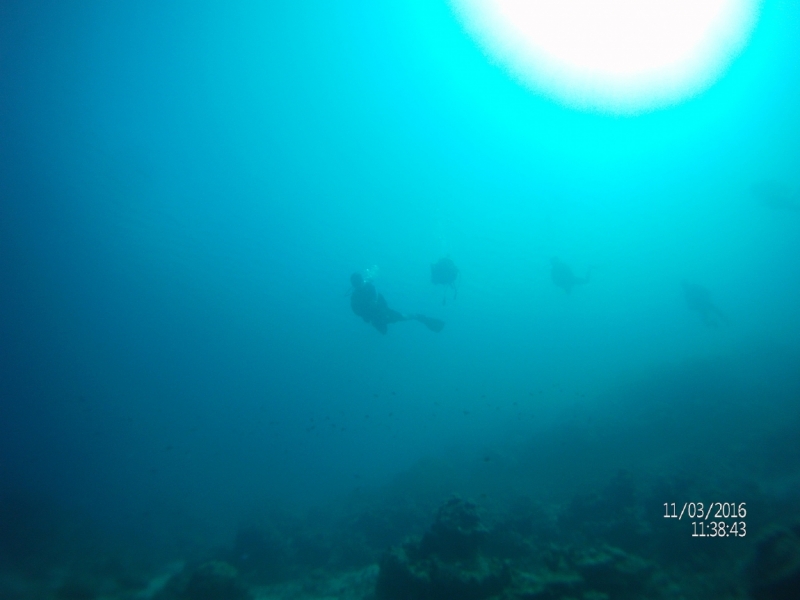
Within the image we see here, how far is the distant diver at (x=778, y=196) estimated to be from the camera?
102ft

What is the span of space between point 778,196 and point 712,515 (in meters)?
37.8

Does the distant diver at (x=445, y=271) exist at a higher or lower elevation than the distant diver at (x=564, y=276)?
lower

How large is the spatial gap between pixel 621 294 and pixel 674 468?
344 feet

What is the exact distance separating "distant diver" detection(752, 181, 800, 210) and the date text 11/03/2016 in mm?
35479

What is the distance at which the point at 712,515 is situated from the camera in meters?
8.82

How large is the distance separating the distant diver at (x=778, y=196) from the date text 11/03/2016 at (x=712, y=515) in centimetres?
3548

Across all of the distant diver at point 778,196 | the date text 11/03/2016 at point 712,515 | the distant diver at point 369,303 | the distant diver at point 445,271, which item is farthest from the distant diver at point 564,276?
the distant diver at point 778,196

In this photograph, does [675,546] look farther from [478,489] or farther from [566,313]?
[566,313]

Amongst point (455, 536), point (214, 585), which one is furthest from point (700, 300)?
point (214, 585)

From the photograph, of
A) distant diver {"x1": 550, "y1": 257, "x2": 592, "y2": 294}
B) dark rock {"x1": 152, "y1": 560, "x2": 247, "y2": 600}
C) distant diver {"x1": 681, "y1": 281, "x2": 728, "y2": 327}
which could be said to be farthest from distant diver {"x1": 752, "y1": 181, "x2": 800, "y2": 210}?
dark rock {"x1": 152, "y1": 560, "x2": 247, "y2": 600}

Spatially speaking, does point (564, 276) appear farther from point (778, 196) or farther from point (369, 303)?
point (778, 196)

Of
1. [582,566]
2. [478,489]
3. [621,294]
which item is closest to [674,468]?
[478,489]

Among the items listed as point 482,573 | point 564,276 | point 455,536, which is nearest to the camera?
point 482,573

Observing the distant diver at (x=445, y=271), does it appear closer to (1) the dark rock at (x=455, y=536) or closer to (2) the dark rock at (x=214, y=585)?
(1) the dark rock at (x=455, y=536)
